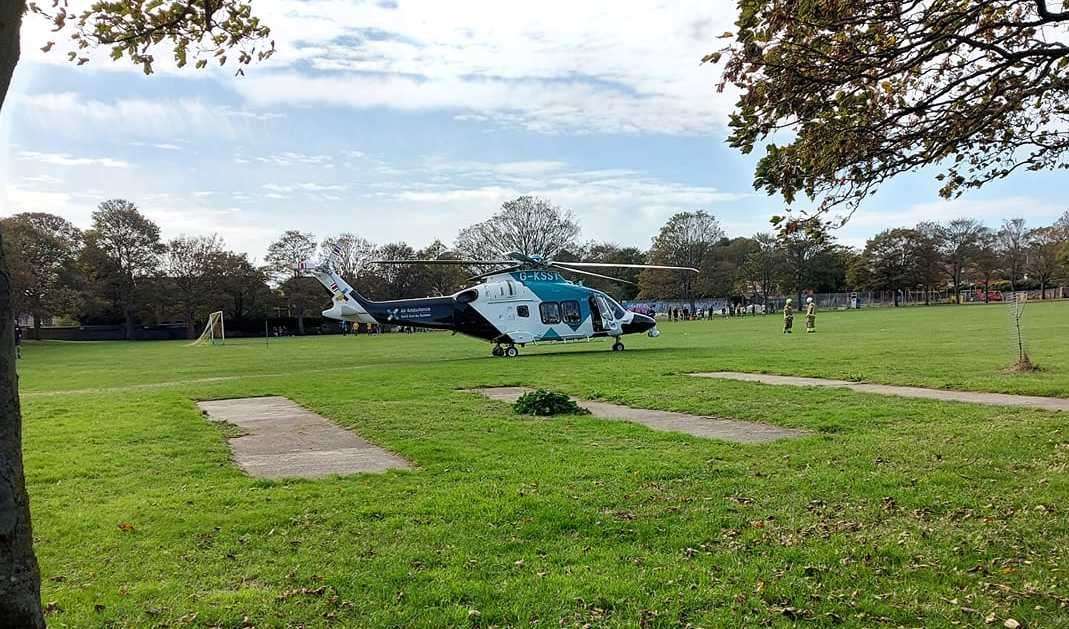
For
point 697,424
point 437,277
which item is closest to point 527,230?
point 437,277

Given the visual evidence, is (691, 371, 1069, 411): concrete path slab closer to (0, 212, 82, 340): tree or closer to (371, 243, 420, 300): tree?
(0, 212, 82, 340): tree

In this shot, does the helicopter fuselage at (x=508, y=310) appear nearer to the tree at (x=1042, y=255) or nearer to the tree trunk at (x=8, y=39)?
the tree trunk at (x=8, y=39)

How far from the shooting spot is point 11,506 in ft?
8.77

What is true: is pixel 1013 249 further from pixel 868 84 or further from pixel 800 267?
pixel 868 84

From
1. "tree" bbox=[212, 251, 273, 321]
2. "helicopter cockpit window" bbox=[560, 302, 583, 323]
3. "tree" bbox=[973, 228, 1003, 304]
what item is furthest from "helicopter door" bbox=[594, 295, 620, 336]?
"tree" bbox=[973, 228, 1003, 304]

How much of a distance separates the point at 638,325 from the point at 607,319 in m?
1.32

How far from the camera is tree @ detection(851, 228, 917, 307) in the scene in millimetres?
98875

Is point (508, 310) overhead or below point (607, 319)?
overhead

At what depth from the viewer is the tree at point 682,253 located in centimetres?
8950

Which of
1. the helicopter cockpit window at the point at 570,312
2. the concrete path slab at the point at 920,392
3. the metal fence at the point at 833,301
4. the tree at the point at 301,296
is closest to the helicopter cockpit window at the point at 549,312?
the helicopter cockpit window at the point at 570,312

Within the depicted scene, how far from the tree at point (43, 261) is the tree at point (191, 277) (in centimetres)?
869

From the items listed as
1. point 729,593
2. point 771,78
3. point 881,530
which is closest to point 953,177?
point 771,78

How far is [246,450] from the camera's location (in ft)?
29.3

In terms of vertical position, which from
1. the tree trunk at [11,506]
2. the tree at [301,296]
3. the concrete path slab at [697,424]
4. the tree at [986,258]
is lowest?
the concrete path slab at [697,424]
